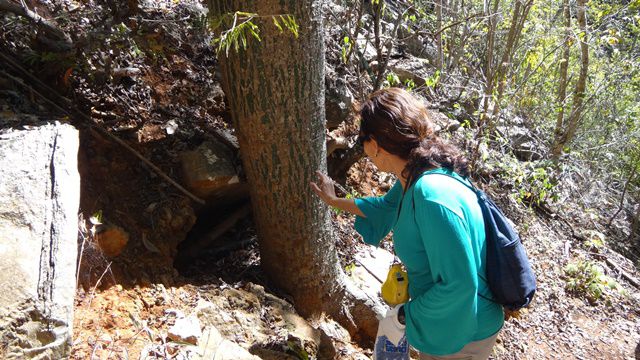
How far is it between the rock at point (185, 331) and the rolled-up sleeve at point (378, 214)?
1.07 meters

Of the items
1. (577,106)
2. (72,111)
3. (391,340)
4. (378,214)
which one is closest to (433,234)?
(391,340)

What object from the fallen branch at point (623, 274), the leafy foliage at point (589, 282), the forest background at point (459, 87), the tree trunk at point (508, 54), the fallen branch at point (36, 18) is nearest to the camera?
the fallen branch at point (36, 18)

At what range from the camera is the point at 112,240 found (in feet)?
10.1

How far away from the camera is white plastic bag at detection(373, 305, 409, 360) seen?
2338 mm

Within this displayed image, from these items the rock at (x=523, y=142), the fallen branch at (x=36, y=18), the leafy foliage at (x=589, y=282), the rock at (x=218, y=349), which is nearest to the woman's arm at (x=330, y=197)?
the rock at (x=218, y=349)

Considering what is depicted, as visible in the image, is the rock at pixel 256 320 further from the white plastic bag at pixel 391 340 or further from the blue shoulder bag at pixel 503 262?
the blue shoulder bag at pixel 503 262

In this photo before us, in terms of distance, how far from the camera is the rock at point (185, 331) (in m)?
2.61

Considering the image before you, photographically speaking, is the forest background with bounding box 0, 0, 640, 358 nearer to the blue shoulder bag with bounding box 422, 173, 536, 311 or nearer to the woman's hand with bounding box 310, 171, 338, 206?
the woman's hand with bounding box 310, 171, 338, 206

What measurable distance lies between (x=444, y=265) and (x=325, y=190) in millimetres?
1267

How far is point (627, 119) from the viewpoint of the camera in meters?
10.4

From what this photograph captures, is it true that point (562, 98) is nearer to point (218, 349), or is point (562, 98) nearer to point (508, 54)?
point (508, 54)

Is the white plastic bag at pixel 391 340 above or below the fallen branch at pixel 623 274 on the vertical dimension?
above

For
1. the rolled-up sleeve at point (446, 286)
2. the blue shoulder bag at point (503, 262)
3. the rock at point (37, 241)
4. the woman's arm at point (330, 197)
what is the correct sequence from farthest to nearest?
1. the woman's arm at point (330, 197)
2. the blue shoulder bag at point (503, 262)
3. the rolled-up sleeve at point (446, 286)
4. the rock at point (37, 241)

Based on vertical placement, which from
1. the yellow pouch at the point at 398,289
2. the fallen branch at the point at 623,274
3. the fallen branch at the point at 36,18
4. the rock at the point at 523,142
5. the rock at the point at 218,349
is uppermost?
the fallen branch at the point at 36,18
